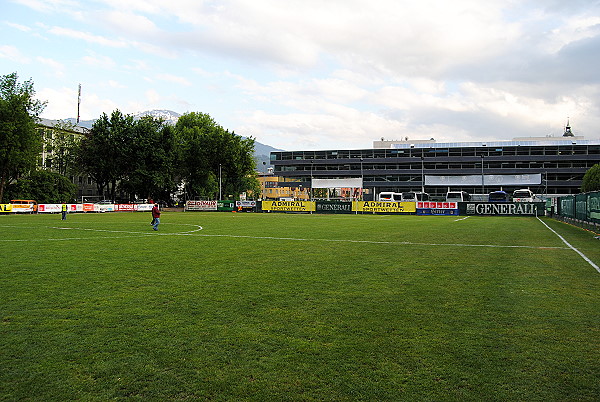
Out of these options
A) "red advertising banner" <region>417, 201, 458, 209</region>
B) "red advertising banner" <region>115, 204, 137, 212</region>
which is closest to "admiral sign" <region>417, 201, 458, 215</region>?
"red advertising banner" <region>417, 201, 458, 209</region>

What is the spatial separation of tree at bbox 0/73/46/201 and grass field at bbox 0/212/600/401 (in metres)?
59.6

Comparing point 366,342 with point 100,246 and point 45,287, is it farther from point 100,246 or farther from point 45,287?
point 100,246

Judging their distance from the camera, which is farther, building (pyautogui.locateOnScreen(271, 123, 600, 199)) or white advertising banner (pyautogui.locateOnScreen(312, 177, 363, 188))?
building (pyautogui.locateOnScreen(271, 123, 600, 199))

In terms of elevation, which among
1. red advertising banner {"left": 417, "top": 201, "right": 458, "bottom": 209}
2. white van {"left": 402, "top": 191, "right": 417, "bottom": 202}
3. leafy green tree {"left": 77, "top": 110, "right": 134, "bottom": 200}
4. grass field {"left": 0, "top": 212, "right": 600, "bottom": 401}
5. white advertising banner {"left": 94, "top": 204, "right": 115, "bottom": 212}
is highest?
leafy green tree {"left": 77, "top": 110, "right": 134, "bottom": 200}

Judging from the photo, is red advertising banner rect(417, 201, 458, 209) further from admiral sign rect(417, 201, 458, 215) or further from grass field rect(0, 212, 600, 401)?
grass field rect(0, 212, 600, 401)

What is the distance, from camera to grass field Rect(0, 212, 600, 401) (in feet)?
14.4

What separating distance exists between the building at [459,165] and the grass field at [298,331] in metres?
94.1

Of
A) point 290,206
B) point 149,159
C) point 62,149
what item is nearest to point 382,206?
point 290,206

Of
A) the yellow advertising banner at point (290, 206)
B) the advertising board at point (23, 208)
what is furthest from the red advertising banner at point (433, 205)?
the advertising board at point (23, 208)

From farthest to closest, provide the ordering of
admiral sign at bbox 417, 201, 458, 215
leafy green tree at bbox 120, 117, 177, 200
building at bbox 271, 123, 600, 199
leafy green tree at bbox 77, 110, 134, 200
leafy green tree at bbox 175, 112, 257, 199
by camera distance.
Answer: building at bbox 271, 123, 600, 199
leafy green tree at bbox 175, 112, 257, 199
leafy green tree at bbox 120, 117, 177, 200
leafy green tree at bbox 77, 110, 134, 200
admiral sign at bbox 417, 201, 458, 215

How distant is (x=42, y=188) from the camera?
72.3 meters

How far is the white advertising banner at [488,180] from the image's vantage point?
96875 mm

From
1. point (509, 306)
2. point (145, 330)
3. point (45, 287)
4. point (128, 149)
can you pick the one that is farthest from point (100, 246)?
point (128, 149)

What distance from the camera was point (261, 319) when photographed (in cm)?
662
